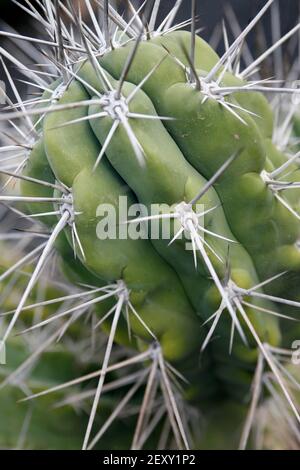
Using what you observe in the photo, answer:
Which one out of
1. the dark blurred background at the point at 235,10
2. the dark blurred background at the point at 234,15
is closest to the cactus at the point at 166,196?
the dark blurred background at the point at 234,15

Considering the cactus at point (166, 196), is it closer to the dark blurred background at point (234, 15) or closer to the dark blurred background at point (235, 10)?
the dark blurred background at point (234, 15)

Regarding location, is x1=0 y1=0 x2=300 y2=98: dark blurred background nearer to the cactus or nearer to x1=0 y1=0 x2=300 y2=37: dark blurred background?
x1=0 y1=0 x2=300 y2=37: dark blurred background

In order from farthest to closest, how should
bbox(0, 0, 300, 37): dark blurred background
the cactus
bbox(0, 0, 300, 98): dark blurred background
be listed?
bbox(0, 0, 300, 37): dark blurred background < bbox(0, 0, 300, 98): dark blurred background < the cactus

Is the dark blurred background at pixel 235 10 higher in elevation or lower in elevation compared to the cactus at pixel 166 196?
higher

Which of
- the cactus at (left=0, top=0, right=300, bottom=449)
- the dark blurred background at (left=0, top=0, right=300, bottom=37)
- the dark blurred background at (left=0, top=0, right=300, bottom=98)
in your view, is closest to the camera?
the cactus at (left=0, top=0, right=300, bottom=449)

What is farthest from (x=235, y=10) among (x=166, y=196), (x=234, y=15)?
(x=166, y=196)

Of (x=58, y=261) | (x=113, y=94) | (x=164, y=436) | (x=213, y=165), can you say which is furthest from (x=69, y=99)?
(x=164, y=436)

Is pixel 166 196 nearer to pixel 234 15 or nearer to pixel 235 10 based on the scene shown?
pixel 234 15

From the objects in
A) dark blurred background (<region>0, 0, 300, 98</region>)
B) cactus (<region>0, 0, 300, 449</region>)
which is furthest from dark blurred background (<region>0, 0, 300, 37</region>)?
cactus (<region>0, 0, 300, 449</region>)
